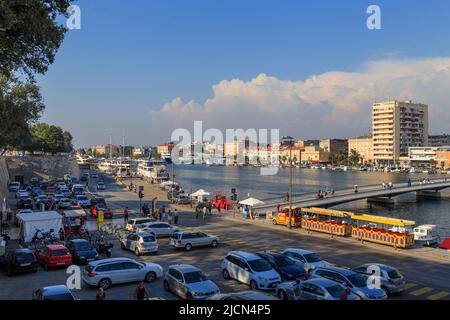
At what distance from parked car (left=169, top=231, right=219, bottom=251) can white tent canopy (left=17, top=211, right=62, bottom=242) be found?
9017 mm

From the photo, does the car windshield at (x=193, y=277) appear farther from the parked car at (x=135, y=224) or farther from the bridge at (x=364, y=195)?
the bridge at (x=364, y=195)

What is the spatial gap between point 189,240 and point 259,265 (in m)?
9.01

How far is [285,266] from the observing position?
20.5 metres

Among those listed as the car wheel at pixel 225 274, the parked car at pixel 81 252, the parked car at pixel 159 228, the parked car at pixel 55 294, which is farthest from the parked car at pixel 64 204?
the parked car at pixel 55 294

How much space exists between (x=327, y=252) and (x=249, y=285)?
942 cm

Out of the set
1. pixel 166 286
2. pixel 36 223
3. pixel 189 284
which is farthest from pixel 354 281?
pixel 36 223

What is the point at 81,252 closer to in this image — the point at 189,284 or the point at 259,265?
the point at 189,284

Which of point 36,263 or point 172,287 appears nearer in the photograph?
point 172,287

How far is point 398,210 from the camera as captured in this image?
70688 millimetres
